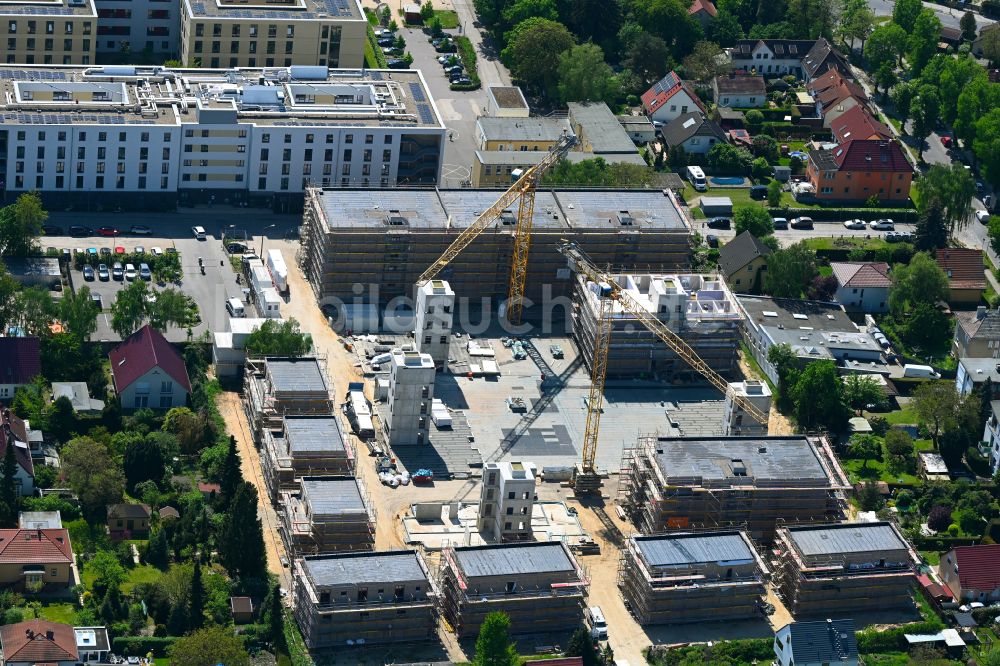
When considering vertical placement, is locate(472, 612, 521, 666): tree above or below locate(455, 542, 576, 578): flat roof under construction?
above

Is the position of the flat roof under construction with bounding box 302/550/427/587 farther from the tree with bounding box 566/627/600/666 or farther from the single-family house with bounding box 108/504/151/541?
the single-family house with bounding box 108/504/151/541

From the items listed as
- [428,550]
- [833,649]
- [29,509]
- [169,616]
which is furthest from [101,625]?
[833,649]

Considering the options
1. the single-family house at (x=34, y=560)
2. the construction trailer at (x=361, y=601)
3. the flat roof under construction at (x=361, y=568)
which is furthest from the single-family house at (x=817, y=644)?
the single-family house at (x=34, y=560)

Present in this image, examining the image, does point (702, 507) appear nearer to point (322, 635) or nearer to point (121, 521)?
point (322, 635)

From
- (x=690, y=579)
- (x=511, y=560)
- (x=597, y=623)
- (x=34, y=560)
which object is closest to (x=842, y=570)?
(x=690, y=579)

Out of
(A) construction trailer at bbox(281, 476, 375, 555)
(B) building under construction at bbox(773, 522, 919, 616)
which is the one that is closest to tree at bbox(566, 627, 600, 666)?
(A) construction trailer at bbox(281, 476, 375, 555)
